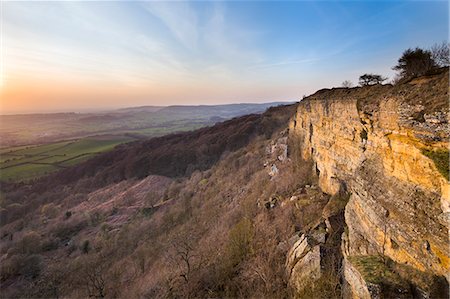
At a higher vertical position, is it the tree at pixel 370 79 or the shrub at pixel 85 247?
the tree at pixel 370 79

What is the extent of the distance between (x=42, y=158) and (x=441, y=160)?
11093 cm

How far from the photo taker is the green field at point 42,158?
75.2m

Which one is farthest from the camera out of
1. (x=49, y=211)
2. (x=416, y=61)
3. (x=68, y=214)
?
(x=49, y=211)

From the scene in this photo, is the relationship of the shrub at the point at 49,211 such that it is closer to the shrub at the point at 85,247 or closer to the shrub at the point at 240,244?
the shrub at the point at 85,247

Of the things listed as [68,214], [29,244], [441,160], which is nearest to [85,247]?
[29,244]

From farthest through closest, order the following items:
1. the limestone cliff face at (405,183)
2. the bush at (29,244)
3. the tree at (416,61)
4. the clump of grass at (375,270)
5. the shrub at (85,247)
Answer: the bush at (29,244), the shrub at (85,247), the tree at (416,61), the clump of grass at (375,270), the limestone cliff face at (405,183)

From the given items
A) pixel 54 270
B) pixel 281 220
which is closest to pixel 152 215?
pixel 54 270

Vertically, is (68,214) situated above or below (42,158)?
above

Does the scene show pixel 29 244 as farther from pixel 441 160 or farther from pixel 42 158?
pixel 42 158

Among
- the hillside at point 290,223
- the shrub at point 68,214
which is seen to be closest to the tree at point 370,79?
the hillside at point 290,223

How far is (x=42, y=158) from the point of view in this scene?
90.4m

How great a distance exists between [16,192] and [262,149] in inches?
2437

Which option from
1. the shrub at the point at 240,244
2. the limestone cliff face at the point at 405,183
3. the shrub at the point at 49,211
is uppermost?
the limestone cliff face at the point at 405,183

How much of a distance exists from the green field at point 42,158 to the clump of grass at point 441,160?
295 ft
